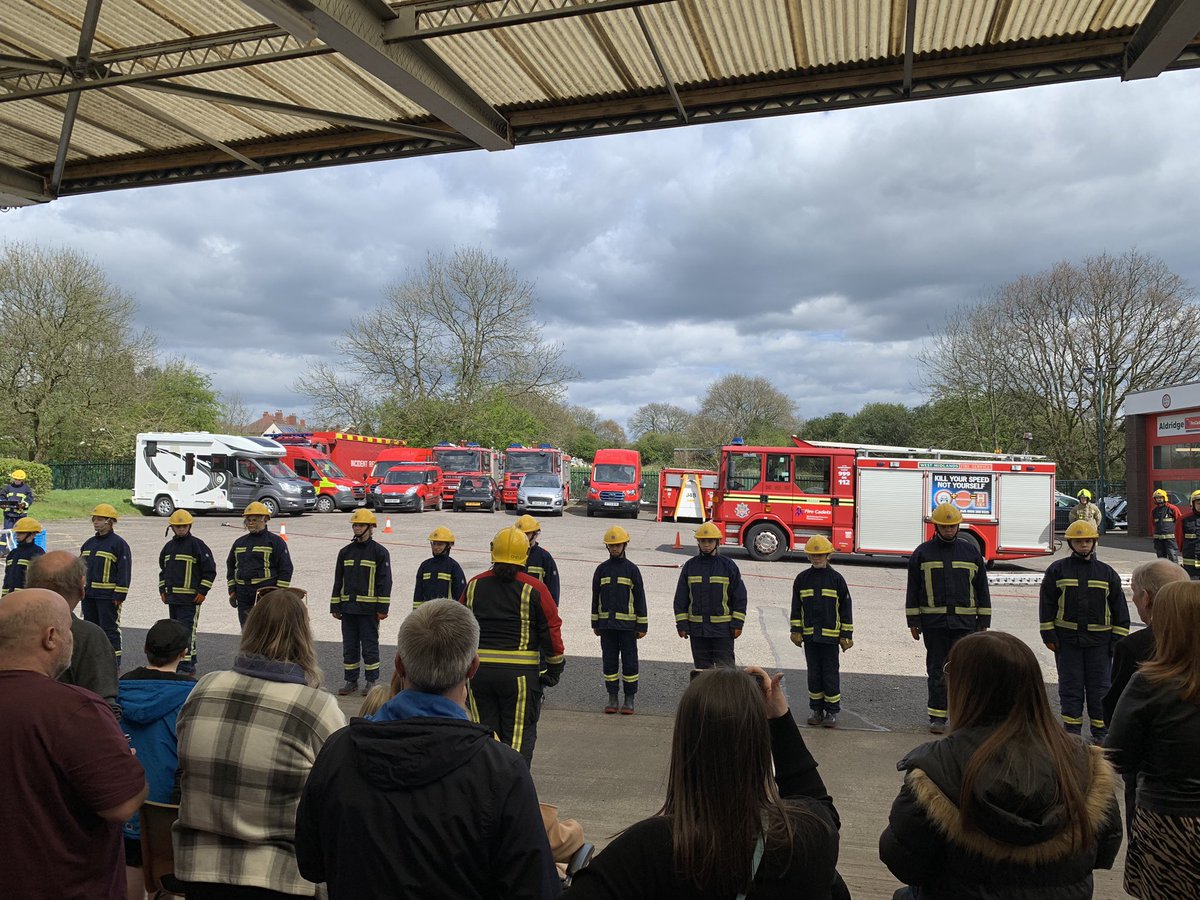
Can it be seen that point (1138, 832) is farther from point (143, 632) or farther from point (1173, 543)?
point (1173, 543)

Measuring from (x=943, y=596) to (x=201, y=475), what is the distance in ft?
90.2

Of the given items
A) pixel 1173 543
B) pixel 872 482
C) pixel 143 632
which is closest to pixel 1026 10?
pixel 143 632

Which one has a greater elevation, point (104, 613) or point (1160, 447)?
point (1160, 447)

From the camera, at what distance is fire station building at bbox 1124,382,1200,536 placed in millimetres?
28047

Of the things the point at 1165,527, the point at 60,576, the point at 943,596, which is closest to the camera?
the point at 60,576

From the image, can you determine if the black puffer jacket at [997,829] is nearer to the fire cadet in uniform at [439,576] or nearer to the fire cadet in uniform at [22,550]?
the fire cadet in uniform at [439,576]

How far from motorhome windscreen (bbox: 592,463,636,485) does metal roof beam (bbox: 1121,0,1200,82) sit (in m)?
28.1

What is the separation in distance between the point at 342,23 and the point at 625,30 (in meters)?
1.91

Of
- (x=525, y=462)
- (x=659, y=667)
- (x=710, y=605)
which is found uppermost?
(x=525, y=462)

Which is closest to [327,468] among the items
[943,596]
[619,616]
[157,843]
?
[619,616]

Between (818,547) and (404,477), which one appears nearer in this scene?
(818,547)

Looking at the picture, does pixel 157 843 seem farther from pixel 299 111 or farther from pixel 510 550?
pixel 299 111

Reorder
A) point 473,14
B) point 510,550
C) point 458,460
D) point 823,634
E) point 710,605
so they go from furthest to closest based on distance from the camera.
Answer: point 458,460
point 710,605
point 823,634
point 473,14
point 510,550

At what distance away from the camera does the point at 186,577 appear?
8.24 metres
